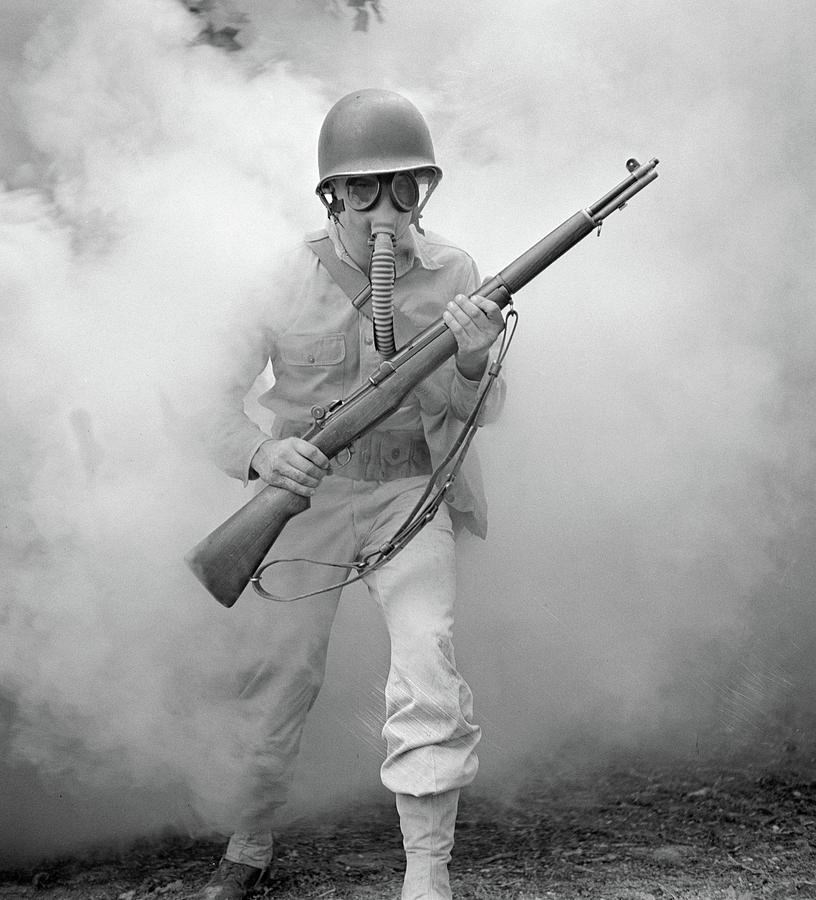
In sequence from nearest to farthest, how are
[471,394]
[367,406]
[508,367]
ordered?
[367,406], [471,394], [508,367]

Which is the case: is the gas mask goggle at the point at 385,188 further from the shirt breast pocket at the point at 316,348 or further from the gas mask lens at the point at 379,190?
the shirt breast pocket at the point at 316,348

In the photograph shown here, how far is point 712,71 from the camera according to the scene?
4.84 meters

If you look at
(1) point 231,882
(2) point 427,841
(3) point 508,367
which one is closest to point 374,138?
(3) point 508,367

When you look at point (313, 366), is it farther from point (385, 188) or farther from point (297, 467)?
point (385, 188)

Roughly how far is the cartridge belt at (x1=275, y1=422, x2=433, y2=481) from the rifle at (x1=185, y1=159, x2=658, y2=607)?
211 mm

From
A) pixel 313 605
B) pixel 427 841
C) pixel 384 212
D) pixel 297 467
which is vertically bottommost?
pixel 427 841

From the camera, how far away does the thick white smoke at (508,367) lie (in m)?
4.31

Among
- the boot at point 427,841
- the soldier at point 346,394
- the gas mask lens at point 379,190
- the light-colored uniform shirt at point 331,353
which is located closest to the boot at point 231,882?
the soldier at point 346,394

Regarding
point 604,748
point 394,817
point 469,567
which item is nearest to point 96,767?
point 394,817

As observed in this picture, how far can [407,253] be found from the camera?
3.80m

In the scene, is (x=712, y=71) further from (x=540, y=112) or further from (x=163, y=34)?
(x=163, y=34)

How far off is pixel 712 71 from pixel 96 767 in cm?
331

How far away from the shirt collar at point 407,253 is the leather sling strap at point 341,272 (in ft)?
0.05

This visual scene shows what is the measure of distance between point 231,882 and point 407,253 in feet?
6.28
